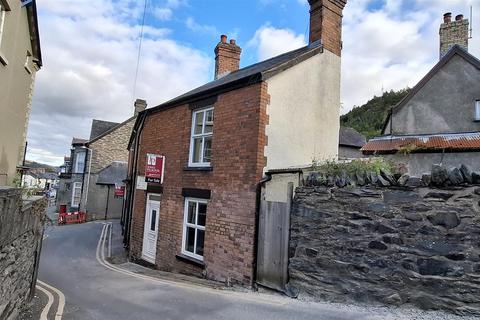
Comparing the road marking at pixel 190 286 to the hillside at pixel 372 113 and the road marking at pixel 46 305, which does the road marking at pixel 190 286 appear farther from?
the hillside at pixel 372 113

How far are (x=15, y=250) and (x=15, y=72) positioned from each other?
25.1 ft

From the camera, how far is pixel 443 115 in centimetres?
1720

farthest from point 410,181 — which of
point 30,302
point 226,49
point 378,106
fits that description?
point 378,106

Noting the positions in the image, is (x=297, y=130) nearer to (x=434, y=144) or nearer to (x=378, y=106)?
(x=434, y=144)

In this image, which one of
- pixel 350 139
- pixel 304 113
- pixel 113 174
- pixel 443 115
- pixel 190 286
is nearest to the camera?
pixel 190 286

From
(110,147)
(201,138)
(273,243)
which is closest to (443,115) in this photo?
(201,138)

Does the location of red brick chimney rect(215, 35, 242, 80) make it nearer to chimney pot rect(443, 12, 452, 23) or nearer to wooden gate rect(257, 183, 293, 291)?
wooden gate rect(257, 183, 293, 291)

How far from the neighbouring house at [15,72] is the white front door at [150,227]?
4.52m

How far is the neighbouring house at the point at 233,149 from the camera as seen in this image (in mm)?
8602

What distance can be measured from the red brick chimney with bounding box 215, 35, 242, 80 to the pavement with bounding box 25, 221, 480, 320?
10036 millimetres

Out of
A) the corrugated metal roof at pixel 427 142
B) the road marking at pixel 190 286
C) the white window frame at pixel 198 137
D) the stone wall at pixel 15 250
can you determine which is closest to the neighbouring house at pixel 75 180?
the road marking at pixel 190 286

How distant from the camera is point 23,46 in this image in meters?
11.2

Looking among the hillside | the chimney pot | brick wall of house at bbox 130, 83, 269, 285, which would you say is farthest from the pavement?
the hillside

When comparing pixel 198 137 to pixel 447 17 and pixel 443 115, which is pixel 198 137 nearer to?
pixel 443 115
